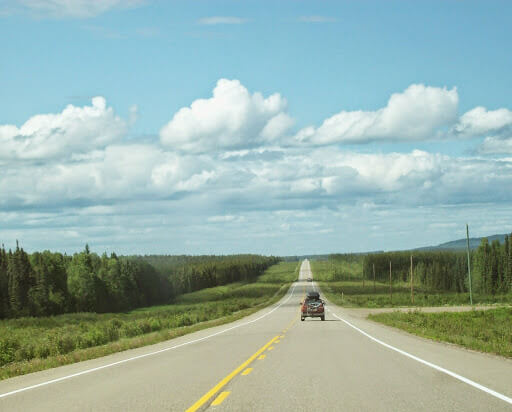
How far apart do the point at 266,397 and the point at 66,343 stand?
63.7ft

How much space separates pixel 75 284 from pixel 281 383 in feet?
389

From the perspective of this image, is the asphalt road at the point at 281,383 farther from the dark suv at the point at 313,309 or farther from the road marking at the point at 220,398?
the dark suv at the point at 313,309

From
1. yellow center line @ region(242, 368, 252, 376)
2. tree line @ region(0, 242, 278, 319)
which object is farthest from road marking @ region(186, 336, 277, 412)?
tree line @ region(0, 242, 278, 319)

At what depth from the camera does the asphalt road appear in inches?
393

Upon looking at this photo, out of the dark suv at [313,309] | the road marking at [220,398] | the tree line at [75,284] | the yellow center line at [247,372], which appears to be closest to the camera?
the road marking at [220,398]

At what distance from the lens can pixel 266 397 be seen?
10.6m

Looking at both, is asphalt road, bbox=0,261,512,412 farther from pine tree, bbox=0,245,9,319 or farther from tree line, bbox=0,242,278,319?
tree line, bbox=0,242,278,319

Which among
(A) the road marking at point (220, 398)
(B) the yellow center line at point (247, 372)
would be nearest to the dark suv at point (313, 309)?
(B) the yellow center line at point (247, 372)

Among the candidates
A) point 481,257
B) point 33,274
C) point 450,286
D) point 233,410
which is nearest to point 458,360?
point 233,410

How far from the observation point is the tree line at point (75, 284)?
358ft

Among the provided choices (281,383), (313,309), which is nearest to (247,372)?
(281,383)

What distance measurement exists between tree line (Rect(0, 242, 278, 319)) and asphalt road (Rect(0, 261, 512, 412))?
9596 cm

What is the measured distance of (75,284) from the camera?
12562 cm

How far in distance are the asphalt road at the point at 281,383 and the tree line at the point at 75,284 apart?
315 feet
